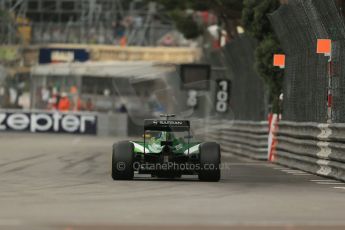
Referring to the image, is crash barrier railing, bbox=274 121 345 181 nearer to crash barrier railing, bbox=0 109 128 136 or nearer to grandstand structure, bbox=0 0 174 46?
crash barrier railing, bbox=0 109 128 136

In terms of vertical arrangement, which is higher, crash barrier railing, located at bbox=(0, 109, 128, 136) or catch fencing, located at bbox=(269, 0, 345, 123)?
catch fencing, located at bbox=(269, 0, 345, 123)

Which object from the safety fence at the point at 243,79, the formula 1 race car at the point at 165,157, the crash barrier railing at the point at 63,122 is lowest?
the crash barrier railing at the point at 63,122

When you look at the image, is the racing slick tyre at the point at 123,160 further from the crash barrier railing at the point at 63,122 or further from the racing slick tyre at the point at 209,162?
the crash barrier railing at the point at 63,122

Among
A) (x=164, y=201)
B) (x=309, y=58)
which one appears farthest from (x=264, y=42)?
(x=164, y=201)

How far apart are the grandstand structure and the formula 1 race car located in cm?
5841

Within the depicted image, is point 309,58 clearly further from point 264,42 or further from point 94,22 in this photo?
point 94,22

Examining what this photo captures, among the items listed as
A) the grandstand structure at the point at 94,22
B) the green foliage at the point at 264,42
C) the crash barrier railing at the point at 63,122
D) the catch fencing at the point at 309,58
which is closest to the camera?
the catch fencing at the point at 309,58

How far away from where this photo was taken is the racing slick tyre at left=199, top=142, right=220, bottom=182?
684 inches

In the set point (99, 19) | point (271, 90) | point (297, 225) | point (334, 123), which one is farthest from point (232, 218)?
point (99, 19)

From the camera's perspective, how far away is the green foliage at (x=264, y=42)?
28.3 meters

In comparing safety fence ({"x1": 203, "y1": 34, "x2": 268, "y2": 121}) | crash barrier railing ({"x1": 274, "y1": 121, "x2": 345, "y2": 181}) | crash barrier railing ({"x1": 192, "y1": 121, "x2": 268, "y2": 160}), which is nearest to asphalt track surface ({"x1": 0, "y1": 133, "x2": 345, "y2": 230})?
crash barrier railing ({"x1": 274, "y1": 121, "x2": 345, "y2": 181})

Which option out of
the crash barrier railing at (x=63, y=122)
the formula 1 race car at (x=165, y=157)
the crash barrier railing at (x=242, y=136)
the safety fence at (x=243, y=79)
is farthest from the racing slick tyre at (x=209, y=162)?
the crash barrier railing at (x=63, y=122)

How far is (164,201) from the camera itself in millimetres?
13469

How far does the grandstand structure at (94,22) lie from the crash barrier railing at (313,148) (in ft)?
169
